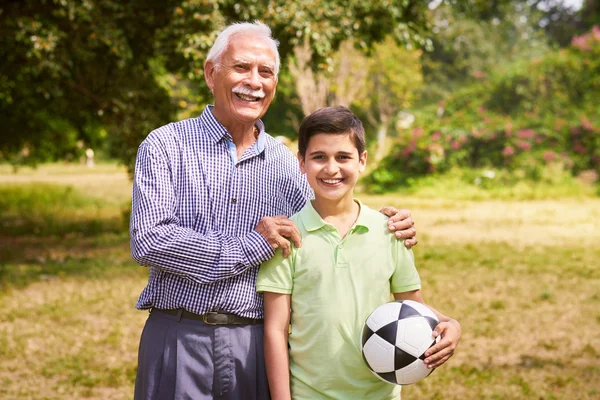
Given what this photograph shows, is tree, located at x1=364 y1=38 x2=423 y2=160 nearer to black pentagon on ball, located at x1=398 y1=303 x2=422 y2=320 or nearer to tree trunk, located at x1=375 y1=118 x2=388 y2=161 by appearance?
tree trunk, located at x1=375 y1=118 x2=388 y2=161

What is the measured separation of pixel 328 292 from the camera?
8.75ft

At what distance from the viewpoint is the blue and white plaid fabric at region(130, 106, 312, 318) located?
259 centimetres

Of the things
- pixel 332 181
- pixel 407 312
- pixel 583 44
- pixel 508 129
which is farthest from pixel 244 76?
pixel 583 44

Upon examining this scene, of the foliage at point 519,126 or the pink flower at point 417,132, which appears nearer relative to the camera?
the foliage at point 519,126

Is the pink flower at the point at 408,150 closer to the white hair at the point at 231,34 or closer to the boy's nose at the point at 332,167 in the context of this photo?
the white hair at the point at 231,34

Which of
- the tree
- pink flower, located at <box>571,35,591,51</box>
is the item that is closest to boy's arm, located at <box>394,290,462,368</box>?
pink flower, located at <box>571,35,591,51</box>

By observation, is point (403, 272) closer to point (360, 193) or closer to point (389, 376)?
point (389, 376)

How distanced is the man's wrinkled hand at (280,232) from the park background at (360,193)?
11.1 feet

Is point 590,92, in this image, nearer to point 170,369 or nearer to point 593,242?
point 593,242

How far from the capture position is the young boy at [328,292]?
8.75ft

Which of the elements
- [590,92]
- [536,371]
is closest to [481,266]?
[536,371]

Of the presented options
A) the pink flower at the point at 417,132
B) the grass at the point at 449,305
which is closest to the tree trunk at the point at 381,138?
the pink flower at the point at 417,132

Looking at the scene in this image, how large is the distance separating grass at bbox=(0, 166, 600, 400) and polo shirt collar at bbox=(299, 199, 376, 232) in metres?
3.24

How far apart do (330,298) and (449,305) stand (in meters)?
5.85
